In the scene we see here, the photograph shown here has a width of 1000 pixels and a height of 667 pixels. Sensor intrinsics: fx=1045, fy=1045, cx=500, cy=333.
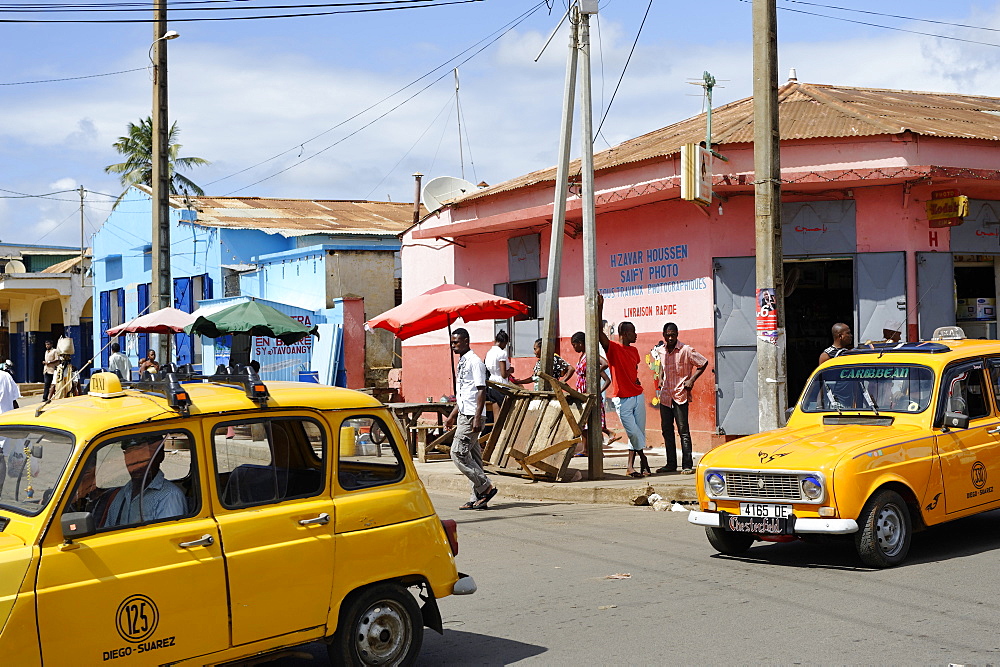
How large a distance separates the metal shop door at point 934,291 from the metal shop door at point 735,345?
7.29ft

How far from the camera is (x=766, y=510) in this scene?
7.89m

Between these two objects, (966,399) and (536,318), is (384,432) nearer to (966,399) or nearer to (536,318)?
(966,399)

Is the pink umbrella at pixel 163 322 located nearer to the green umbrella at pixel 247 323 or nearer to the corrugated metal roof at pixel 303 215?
the green umbrella at pixel 247 323

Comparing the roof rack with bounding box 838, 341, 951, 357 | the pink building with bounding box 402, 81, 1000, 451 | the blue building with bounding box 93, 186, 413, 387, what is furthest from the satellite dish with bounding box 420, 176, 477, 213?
the roof rack with bounding box 838, 341, 951, 357

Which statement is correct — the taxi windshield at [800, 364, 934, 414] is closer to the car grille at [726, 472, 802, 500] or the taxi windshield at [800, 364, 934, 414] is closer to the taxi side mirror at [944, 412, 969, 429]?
the taxi side mirror at [944, 412, 969, 429]

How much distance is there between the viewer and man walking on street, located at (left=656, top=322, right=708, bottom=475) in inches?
502

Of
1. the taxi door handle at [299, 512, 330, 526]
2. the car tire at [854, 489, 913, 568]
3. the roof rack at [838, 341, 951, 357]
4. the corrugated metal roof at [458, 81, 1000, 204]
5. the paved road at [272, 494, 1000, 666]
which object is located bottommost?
the paved road at [272, 494, 1000, 666]

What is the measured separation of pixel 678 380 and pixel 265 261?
18222 millimetres

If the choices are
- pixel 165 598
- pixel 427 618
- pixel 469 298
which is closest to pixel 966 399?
pixel 427 618

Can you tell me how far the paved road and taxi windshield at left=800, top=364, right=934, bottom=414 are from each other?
3.92ft

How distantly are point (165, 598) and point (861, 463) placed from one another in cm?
513

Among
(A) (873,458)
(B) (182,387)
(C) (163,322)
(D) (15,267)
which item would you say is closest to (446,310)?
(C) (163,322)

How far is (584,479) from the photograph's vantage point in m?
13.1

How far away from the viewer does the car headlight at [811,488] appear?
7.61m
